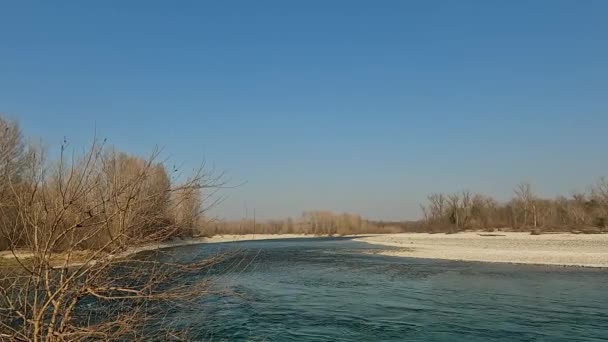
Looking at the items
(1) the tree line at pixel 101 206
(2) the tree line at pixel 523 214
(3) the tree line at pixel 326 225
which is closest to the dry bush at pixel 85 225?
(1) the tree line at pixel 101 206

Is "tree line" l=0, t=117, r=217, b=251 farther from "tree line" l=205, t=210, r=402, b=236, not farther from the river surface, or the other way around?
"tree line" l=205, t=210, r=402, b=236

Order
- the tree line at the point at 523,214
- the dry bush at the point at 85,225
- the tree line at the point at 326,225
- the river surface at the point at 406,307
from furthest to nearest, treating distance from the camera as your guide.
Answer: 1. the tree line at the point at 326,225
2. the tree line at the point at 523,214
3. the river surface at the point at 406,307
4. the dry bush at the point at 85,225

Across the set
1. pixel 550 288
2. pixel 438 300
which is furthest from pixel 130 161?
pixel 550 288

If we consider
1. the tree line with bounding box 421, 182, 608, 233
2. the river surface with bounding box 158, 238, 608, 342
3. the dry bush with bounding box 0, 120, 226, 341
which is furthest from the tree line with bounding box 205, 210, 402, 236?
the dry bush with bounding box 0, 120, 226, 341

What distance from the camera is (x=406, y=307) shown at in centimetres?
1638

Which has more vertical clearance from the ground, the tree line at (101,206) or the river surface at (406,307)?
the tree line at (101,206)

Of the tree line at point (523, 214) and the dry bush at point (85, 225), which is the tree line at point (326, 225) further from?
the dry bush at point (85, 225)

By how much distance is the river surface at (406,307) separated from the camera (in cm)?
1255

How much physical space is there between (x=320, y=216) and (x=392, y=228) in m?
18.9

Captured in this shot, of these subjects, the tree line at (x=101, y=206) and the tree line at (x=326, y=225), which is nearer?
the tree line at (x=101, y=206)

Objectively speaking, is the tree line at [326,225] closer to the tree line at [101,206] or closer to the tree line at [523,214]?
the tree line at [523,214]

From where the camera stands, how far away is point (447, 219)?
101 metres

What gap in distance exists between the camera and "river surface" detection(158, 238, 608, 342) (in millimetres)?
12547

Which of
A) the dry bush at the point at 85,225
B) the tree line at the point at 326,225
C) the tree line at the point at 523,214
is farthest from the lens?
the tree line at the point at 326,225
